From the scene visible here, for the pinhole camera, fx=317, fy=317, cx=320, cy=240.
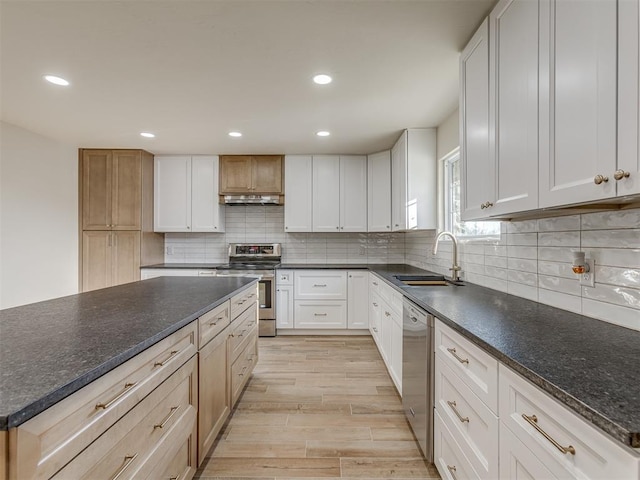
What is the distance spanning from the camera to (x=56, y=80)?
229 centimetres

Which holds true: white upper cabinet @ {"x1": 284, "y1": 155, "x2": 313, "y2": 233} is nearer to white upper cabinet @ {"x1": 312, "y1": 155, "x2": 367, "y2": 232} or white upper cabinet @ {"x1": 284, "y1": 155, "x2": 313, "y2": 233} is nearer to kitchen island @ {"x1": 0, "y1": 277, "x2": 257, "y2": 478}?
white upper cabinet @ {"x1": 312, "y1": 155, "x2": 367, "y2": 232}

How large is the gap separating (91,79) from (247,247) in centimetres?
269

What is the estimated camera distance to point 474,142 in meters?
1.77

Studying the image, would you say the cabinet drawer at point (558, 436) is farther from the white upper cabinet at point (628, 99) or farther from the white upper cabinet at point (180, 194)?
the white upper cabinet at point (180, 194)

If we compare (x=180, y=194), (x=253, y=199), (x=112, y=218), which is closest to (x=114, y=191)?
(x=112, y=218)

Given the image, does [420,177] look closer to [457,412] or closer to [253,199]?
[253,199]

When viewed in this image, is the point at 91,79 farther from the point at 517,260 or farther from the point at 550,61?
the point at 517,260

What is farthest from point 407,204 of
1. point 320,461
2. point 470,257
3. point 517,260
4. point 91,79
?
point 91,79

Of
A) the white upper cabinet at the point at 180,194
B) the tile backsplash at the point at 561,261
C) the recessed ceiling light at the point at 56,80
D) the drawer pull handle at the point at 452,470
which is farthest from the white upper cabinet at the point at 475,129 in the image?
the white upper cabinet at the point at 180,194

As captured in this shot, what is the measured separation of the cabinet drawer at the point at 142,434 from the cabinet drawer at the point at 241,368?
2.20ft

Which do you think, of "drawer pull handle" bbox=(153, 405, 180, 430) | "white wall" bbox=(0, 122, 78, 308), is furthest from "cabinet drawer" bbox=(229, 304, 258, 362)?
"white wall" bbox=(0, 122, 78, 308)

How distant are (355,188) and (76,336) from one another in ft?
11.8

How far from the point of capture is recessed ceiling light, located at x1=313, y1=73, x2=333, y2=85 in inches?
87.4

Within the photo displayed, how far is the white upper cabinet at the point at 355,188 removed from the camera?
428 cm
